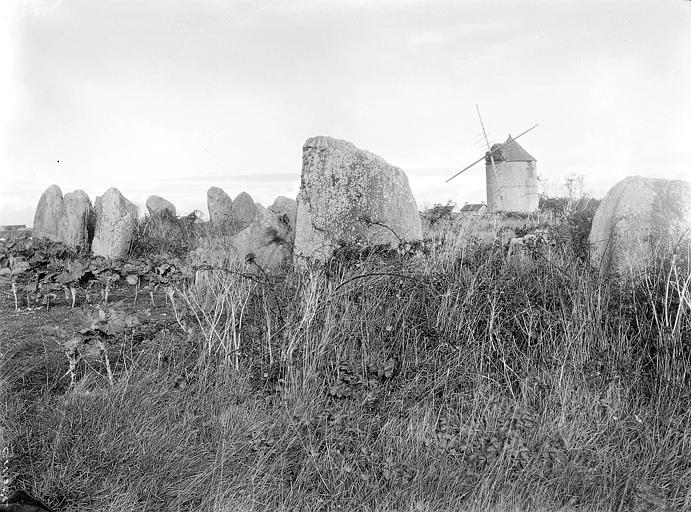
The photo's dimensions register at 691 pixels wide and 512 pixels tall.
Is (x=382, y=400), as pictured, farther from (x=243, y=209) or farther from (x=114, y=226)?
(x=243, y=209)

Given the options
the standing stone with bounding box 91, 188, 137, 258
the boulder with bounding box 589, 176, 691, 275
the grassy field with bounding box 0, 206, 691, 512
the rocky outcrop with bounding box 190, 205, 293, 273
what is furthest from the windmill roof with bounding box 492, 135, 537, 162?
the grassy field with bounding box 0, 206, 691, 512

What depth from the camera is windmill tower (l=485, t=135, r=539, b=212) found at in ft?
81.6

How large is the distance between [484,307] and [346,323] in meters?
0.83

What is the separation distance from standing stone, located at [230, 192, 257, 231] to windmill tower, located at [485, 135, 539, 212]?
12427 mm

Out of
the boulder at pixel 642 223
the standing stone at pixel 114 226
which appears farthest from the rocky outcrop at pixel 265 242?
the boulder at pixel 642 223

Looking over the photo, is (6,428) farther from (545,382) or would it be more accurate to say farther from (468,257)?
(468,257)

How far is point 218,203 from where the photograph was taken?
14211mm

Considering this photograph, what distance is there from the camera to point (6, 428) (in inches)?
116

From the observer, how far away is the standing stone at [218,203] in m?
14.0

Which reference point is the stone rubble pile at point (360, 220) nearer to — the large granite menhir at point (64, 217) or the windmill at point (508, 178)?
the large granite menhir at point (64, 217)

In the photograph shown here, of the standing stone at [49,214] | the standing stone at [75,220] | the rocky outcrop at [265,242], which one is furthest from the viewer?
the standing stone at [49,214]

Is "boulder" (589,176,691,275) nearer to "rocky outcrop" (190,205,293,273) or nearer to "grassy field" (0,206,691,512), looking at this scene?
"grassy field" (0,206,691,512)

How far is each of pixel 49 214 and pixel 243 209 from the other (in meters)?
3.81

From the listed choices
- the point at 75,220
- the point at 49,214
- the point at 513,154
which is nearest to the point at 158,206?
the point at 49,214
